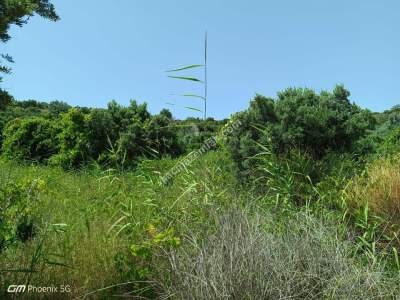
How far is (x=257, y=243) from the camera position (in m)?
3.20

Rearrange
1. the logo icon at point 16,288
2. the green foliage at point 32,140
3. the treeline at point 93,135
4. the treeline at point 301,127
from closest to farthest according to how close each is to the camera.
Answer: the logo icon at point 16,288 < the treeline at point 301,127 < the treeline at point 93,135 < the green foliage at point 32,140

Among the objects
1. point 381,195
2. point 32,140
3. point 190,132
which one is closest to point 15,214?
point 381,195

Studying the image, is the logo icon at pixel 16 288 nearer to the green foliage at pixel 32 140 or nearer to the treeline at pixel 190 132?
the treeline at pixel 190 132

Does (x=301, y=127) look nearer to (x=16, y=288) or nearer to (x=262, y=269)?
(x=262, y=269)

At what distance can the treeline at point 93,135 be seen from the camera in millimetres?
13215

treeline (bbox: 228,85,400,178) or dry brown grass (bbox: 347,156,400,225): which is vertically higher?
treeline (bbox: 228,85,400,178)

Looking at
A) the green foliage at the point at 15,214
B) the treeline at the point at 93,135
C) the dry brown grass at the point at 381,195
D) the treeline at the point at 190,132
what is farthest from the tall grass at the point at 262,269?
the treeline at the point at 93,135

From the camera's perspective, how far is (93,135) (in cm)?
1366

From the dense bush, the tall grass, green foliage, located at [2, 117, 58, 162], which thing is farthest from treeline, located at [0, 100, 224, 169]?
the tall grass

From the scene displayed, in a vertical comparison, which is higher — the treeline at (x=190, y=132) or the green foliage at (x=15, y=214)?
the treeline at (x=190, y=132)

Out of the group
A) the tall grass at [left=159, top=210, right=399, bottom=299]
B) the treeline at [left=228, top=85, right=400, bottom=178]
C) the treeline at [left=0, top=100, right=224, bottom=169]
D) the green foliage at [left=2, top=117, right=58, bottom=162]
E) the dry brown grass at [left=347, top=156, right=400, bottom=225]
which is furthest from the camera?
the green foliage at [left=2, top=117, right=58, bottom=162]

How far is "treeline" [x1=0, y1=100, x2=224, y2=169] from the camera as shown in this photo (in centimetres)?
1321

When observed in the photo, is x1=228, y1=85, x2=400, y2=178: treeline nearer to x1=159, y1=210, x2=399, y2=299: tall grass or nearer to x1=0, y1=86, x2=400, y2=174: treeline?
x1=0, y1=86, x2=400, y2=174: treeline

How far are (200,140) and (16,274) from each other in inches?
444
